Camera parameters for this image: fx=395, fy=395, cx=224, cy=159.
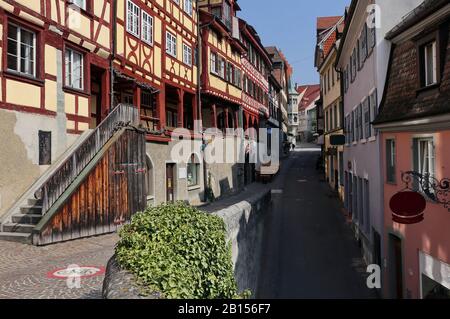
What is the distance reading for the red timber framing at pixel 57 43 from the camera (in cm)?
1041

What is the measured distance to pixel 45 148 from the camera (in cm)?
1165

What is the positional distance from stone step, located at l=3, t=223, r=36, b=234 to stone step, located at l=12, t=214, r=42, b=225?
0.56 feet

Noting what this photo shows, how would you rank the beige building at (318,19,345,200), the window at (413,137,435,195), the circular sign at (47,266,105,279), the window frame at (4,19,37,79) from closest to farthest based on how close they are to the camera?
1. the circular sign at (47,266,105,279)
2. the window at (413,137,435,195)
3. the window frame at (4,19,37,79)
4. the beige building at (318,19,345,200)

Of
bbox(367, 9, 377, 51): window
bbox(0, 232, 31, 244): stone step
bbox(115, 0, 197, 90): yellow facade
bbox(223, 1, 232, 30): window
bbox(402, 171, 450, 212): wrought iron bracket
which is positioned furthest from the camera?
bbox(223, 1, 232, 30): window

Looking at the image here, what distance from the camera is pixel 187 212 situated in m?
5.64

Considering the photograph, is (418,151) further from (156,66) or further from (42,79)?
(156,66)

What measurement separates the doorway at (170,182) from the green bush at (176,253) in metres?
12.9

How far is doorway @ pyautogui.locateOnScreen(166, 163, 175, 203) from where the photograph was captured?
18844 mm

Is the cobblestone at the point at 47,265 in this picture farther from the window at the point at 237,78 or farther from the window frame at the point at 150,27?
the window at the point at 237,78

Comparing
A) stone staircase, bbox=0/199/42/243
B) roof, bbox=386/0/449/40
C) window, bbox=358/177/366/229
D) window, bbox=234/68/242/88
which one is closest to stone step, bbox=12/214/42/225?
stone staircase, bbox=0/199/42/243

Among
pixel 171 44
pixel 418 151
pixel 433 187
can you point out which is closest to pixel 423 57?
pixel 418 151

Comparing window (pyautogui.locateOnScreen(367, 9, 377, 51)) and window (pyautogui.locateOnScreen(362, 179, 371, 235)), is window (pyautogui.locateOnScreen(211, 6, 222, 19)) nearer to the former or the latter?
window (pyautogui.locateOnScreen(367, 9, 377, 51))

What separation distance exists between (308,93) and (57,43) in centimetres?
9641

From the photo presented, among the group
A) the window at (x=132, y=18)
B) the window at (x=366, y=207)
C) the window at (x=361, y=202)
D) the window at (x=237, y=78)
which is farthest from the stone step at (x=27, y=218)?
the window at (x=237, y=78)
